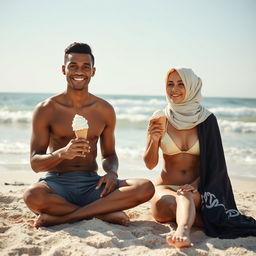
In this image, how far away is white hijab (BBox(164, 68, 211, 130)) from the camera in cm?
427

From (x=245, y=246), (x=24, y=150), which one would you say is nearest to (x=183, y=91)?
(x=245, y=246)

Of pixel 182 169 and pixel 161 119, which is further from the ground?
pixel 161 119

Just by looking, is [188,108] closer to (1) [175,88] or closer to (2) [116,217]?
(1) [175,88]

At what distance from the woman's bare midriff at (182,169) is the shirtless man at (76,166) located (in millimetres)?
314

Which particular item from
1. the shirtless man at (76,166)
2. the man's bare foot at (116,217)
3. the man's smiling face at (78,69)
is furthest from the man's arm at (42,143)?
the man's bare foot at (116,217)

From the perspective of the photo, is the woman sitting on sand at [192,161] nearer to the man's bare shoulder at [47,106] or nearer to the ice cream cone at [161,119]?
the ice cream cone at [161,119]

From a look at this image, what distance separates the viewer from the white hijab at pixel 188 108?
4270 millimetres

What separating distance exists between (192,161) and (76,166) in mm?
1314

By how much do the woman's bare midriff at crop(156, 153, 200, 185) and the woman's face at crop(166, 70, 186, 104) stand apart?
63 centimetres

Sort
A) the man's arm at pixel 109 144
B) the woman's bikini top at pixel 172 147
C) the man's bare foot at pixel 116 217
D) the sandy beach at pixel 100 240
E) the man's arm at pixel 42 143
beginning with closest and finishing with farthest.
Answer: the sandy beach at pixel 100 240
the man's arm at pixel 42 143
the man's bare foot at pixel 116 217
the woman's bikini top at pixel 172 147
the man's arm at pixel 109 144

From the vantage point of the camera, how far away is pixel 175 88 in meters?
4.30

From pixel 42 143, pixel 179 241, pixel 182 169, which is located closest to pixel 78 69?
pixel 42 143

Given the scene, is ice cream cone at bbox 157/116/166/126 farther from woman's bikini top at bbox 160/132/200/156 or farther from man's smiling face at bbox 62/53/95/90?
man's smiling face at bbox 62/53/95/90

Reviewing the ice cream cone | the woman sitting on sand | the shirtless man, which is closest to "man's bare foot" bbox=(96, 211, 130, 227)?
the shirtless man
